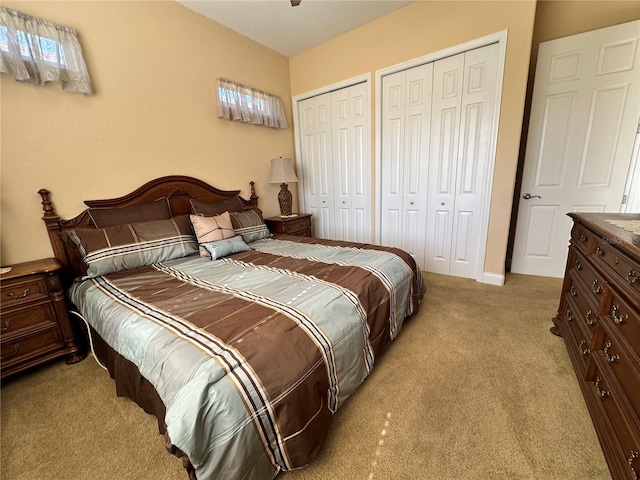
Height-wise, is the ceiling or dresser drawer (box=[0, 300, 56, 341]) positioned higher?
the ceiling

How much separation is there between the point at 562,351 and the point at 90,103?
148 inches

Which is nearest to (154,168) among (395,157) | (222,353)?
(222,353)

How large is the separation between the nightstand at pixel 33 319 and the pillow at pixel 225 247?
2.95 feet

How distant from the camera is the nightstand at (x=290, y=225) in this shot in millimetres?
3174

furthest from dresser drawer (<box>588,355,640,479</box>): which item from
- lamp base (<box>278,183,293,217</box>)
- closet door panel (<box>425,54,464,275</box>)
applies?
lamp base (<box>278,183,293,217</box>)

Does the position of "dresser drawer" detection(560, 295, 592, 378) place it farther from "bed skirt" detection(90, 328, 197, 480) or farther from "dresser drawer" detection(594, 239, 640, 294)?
"bed skirt" detection(90, 328, 197, 480)

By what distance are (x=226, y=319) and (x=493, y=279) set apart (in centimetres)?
267

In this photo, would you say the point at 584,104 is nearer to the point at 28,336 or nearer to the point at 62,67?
the point at 62,67

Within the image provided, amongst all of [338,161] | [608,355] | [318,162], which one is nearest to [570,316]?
[608,355]

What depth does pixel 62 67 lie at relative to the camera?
182 cm

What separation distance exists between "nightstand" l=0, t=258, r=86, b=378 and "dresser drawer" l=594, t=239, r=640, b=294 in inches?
113

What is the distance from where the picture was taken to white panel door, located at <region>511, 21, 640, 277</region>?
7.42 ft

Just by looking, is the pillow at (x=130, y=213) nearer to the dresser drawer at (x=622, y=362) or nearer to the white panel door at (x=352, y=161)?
the white panel door at (x=352, y=161)

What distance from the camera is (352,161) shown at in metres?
3.36
